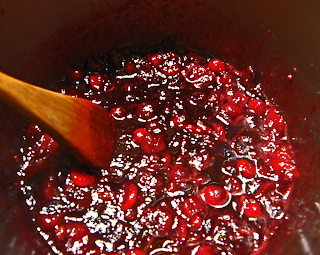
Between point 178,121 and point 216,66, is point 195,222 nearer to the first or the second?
point 178,121

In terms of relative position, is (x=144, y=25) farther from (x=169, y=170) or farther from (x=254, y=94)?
(x=169, y=170)

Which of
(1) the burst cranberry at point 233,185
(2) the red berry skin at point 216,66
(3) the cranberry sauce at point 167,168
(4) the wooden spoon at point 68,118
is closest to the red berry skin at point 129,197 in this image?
(3) the cranberry sauce at point 167,168

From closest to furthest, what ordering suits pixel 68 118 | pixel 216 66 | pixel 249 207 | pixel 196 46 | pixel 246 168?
pixel 68 118 → pixel 249 207 → pixel 246 168 → pixel 216 66 → pixel 196 46

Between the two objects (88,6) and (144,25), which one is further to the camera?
(144,25)

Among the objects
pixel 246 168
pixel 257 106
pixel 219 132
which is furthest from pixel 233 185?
pixel 257 106

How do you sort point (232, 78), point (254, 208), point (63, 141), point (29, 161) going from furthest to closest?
point (232, 78), point (29, 161), point (254, 208), point (63, 141)

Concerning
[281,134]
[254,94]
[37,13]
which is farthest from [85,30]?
[281,134]

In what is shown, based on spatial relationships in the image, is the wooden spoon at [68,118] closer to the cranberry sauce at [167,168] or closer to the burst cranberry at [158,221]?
the cranberry sauce at [167,168]
